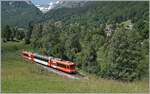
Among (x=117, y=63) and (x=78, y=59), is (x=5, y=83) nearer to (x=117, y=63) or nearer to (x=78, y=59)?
(x=117, y=63)

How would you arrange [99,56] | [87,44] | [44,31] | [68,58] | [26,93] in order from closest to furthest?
[26,93] → [99,56] → [87,44] → [68,58] → [44,31]

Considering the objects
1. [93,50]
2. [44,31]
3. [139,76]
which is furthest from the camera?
[44,31]

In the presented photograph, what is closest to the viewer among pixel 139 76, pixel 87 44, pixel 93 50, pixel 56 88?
pixel 56 88

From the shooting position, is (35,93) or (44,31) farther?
(44,31)

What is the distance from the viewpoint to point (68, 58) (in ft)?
295

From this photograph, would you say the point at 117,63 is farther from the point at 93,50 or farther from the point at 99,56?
the point at 93,50

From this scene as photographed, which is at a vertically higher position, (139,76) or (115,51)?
(115,51)

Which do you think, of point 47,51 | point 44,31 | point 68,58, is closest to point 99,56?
point 68,58

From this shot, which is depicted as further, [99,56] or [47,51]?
[47,51]

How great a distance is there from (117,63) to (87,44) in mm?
21402

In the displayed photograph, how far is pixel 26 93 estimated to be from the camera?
20125 mm

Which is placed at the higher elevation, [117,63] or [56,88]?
[56,88]

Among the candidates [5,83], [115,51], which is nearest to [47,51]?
[115,51]

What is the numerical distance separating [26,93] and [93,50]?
2267 inches
